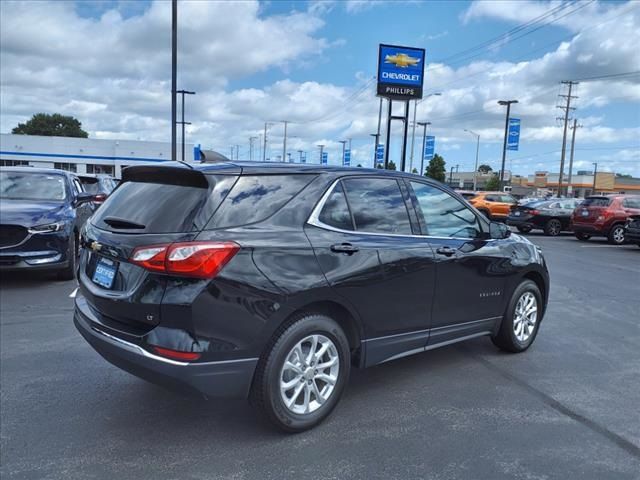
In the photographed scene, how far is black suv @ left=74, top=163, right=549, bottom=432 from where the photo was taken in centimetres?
297

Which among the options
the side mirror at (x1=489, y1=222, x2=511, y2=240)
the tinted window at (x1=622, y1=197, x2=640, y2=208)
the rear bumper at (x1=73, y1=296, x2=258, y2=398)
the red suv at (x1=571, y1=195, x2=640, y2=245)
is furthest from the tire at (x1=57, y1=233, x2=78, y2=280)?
the tinted window at (x1=622, y1=197, x2=640, y2=208)

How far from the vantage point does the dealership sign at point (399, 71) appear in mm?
25594

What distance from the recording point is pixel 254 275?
3068 millimetres

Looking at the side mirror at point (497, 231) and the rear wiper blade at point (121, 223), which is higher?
the rear wiper blade at point (121, 223)

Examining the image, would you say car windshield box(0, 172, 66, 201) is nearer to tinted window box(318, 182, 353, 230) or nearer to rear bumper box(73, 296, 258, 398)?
rear bumper box(73, 296, 258, 398)

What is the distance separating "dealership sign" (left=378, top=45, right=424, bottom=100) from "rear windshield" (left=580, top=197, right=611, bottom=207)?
1061 cm

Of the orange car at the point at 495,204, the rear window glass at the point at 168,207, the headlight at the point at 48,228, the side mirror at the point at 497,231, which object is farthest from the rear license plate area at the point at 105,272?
the orange car at the point at 495,204

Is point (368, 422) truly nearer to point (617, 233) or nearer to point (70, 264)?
point (70, 264)

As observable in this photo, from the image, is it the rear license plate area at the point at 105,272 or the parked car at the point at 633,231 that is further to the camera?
the parked car at the point at 633,231

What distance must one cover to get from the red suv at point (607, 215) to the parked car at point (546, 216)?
2.10 m

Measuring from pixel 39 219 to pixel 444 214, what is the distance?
5.97 m

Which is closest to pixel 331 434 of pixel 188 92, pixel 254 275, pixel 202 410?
pixel 202 410

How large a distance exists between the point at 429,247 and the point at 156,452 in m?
2.37

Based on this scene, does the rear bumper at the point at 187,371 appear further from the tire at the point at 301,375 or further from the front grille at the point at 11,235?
the front grille at the point at 11,235
